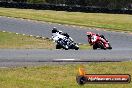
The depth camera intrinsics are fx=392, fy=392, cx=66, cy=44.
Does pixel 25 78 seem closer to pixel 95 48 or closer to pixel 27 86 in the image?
pixel 27 86

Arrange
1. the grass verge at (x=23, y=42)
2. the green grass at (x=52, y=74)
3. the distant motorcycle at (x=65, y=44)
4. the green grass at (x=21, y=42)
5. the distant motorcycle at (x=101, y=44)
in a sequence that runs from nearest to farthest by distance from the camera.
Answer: the green grass at (x=52, y=74)
the distant motorcycle at (x=65, y=44)
the distant motorcycle at (x=101, y=44)
the grass verge at (x=23, y=42)
the green grass at (x=21, y=42)

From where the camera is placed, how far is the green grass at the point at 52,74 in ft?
36.6

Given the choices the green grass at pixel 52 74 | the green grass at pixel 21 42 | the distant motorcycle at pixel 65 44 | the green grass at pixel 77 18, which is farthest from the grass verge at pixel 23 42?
the green grass at pixel 77 18

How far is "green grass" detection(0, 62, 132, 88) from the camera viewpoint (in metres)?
11.1

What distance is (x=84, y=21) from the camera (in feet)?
131

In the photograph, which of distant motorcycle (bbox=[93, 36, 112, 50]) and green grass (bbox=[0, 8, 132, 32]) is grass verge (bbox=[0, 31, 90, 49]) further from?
green grass (bbox=[0, 8, 132, 32])

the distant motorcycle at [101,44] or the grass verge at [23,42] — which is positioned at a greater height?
the distant motorcycle at [101,44]

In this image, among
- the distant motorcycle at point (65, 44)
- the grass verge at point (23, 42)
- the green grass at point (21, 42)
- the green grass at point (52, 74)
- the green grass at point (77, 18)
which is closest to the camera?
the green grass at point (52, 74)

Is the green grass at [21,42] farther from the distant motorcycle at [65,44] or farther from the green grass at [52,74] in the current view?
A: the green grass at [52,74]

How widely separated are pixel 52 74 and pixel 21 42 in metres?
10.6

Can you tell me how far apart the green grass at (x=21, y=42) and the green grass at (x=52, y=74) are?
680 cm

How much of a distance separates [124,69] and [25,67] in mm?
3647

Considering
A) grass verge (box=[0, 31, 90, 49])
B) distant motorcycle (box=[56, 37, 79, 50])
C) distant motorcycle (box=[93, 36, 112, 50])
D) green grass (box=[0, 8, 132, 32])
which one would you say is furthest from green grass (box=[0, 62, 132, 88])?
green grass (box=[0, 8, 132, 32])

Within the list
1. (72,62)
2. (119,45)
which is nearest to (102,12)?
(119,45)
